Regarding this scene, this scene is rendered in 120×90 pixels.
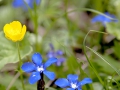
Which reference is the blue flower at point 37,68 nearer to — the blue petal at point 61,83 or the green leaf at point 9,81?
the blue petal at point 61,83

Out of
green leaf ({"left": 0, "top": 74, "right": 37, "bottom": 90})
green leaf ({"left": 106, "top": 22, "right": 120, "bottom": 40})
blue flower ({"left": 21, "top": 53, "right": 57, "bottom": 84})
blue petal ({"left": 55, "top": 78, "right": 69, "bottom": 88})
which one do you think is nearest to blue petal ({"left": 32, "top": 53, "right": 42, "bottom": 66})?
blue flower ({"left": 21, "top": 53, "right": 57, "bottom": 84})

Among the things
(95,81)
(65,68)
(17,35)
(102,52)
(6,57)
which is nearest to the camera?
(17,35)

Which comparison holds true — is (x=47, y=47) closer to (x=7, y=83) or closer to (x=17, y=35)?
(x=7, y=83)

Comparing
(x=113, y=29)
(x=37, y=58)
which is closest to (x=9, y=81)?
(x=37, y=58)

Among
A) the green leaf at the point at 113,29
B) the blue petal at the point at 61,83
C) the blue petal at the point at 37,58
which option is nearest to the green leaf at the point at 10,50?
the blue petal at the point at 37,58

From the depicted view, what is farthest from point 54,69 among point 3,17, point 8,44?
point 3,17

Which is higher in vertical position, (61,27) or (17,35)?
(17,35)
